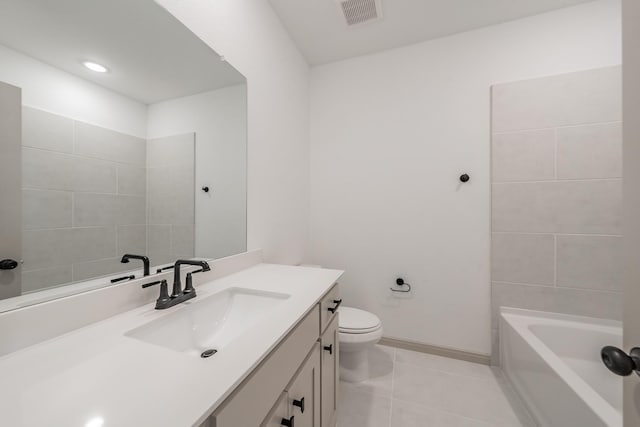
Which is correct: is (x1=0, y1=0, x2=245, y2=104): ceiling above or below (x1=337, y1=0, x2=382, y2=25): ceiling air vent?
below

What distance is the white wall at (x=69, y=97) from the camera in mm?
604

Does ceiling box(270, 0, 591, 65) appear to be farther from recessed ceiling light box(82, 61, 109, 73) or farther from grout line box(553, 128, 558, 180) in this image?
recessed ceiling light box(82, 61, 109, 73)

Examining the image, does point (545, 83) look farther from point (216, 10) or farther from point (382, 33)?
point (216, 10)

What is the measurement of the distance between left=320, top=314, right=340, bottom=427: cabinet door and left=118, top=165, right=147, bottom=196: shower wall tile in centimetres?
93

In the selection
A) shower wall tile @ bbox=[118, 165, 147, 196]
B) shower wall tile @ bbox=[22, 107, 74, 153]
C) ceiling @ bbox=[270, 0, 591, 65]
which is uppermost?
ceiling @ bbox=[270, 0, 591, 65]

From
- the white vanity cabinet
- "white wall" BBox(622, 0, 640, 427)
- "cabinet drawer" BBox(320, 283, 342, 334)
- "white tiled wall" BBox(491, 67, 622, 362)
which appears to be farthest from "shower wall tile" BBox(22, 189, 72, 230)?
"white tiled wall" BBox(491, 67, 622, 362)

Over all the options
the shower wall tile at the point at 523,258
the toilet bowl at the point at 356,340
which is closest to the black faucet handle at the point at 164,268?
the toilet bowl at the point at 356,340

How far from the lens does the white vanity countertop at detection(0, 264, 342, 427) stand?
15.0 inches

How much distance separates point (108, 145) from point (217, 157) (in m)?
0.48

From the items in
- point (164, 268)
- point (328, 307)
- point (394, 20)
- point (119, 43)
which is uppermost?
point (394, 20)

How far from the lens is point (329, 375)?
3.70 feet

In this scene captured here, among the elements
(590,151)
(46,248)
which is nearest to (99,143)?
(46,248)

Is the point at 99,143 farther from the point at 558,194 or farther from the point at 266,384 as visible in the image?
the point at 558,194

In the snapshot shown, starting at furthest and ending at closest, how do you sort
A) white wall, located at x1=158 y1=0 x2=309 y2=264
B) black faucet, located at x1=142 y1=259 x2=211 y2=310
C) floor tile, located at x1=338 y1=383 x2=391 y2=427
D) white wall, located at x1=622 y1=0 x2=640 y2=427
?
1. floor tile, located at x1=338 y1=383 x2=391 y2=427
2. white wall, located at x1=158 y1=0 x2=309 y2=264
3. black faucet, located at x1=142 y1=259 x2=211 y2=310
4. white wall, located at x1=622 y1=0 x2=640 y2=427
